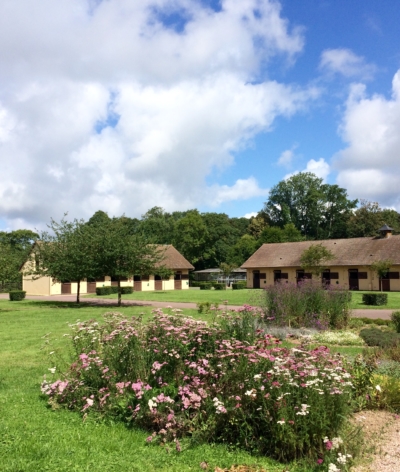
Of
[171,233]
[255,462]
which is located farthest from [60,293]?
[255,462]

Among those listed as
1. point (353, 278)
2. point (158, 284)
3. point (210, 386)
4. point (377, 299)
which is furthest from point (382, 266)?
point (210, 386)

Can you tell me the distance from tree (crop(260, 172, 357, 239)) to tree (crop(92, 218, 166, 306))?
53626 mm

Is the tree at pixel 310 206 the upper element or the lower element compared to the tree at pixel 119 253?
upper

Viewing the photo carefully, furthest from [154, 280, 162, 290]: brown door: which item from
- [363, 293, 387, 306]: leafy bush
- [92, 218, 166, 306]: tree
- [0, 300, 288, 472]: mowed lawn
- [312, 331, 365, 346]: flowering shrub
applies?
→ [0, 300, 288, 472]: mowed lawn

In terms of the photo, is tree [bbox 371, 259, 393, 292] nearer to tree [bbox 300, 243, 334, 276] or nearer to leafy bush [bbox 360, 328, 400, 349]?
tree [bbox 300, 243, 334, 276]

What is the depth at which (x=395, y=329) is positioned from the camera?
12953 millimetres

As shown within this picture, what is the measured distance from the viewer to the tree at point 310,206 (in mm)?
74375

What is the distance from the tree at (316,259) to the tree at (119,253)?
2059 cm

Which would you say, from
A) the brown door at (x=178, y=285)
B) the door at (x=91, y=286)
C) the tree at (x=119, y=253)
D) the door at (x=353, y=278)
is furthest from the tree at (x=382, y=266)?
the door at (x=91, y=286)

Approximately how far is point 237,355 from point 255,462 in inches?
51.2

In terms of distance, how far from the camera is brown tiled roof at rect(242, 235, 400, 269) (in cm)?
4091

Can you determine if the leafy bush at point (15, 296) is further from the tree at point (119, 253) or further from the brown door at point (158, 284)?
the brown door at point (158, 284)

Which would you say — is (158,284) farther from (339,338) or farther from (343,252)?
(339,338)

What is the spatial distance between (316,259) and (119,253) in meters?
23.0
